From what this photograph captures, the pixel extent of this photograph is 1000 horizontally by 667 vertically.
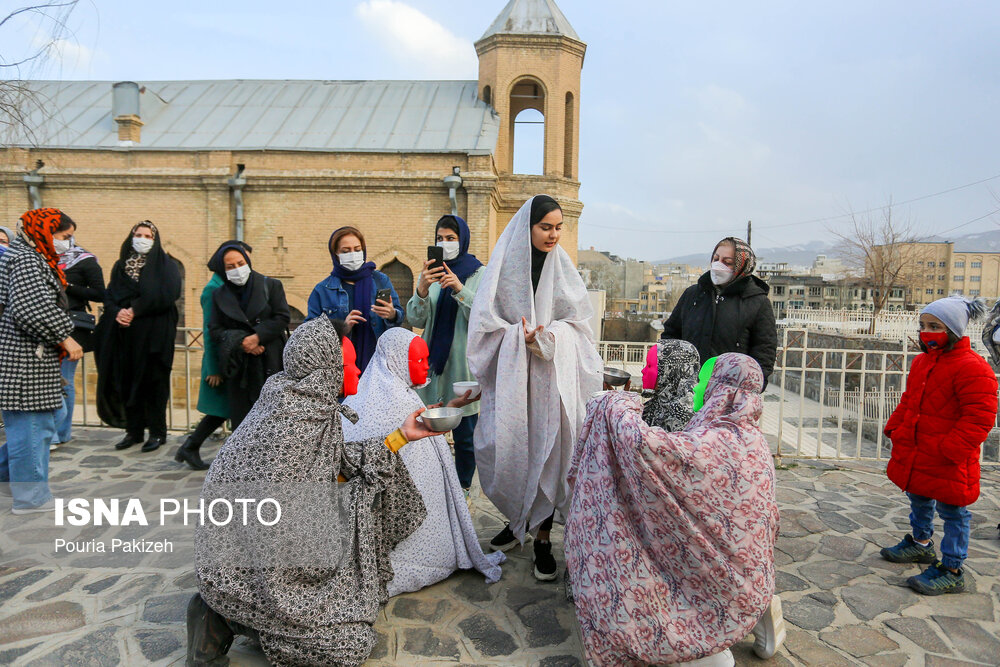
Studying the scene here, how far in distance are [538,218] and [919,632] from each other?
280 cm

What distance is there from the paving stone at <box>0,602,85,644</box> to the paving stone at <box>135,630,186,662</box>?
0.37 m

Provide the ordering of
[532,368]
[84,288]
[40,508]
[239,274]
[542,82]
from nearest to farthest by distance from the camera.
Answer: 1. [532,368]
2. [40,508]
3. [239,274]
4. [84,288]
5. [542,82]

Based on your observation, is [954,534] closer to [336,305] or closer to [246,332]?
[336,305]

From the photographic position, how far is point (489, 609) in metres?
3.00

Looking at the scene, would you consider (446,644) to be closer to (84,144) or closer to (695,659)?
(695,659)

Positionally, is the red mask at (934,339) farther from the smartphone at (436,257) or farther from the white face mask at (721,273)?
the smartphone at (436,257)

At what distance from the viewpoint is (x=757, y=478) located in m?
2.28

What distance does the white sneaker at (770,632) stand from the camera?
2590 millimetres

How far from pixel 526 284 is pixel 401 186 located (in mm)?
12389

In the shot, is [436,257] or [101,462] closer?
[436,257]

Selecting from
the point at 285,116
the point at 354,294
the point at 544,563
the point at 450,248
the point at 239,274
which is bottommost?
the point at 544,563

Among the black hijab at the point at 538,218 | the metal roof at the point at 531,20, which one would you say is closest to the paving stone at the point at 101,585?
the black hijab at the point at 538,218

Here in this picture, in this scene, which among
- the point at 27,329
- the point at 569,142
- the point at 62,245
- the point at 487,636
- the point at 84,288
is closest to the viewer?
the point at 487,636

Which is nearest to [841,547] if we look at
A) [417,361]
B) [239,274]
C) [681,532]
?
[681,532]
